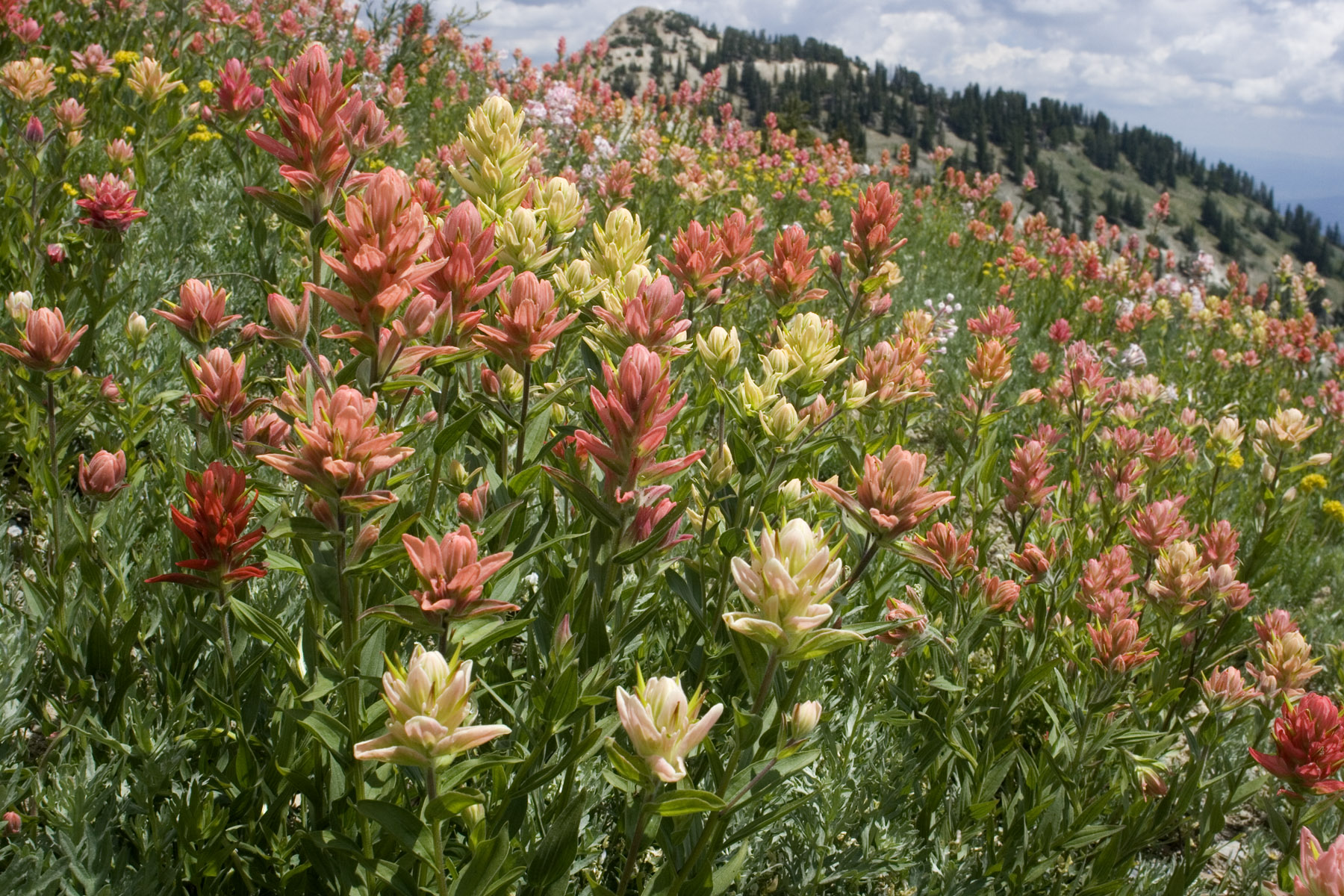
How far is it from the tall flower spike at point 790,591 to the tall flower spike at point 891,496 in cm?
22

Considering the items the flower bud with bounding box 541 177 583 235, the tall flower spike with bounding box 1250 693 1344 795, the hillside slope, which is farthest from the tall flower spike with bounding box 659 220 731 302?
the hillside slope

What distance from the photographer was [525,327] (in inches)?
51.4

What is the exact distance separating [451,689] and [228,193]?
454 centimetres

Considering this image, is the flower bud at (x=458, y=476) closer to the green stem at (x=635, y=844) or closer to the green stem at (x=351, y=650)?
the green stem at (x=351, y=650)

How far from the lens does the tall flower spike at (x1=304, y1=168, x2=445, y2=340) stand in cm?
111

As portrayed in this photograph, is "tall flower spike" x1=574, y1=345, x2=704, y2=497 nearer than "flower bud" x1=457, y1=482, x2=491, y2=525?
Yes

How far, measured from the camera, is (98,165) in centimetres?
405

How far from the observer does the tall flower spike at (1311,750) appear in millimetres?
1668

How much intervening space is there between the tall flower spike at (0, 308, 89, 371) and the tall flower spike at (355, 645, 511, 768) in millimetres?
1250

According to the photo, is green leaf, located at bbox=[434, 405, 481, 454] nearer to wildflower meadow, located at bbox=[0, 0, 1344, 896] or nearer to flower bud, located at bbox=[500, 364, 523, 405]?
wildflower meadow, located at bbox=[0, 0, 1344, 896]

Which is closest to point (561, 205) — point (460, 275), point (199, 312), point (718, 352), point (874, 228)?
point (718, 352)

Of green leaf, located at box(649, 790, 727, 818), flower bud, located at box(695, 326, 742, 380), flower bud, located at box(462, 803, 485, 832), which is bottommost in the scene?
flower bud, located at box(462, 803, 485, 832)

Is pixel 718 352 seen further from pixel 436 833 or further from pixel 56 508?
pixel 56 508

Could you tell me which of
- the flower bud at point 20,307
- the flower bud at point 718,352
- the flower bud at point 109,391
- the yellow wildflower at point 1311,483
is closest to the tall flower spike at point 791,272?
the flower bud at point 718,352
